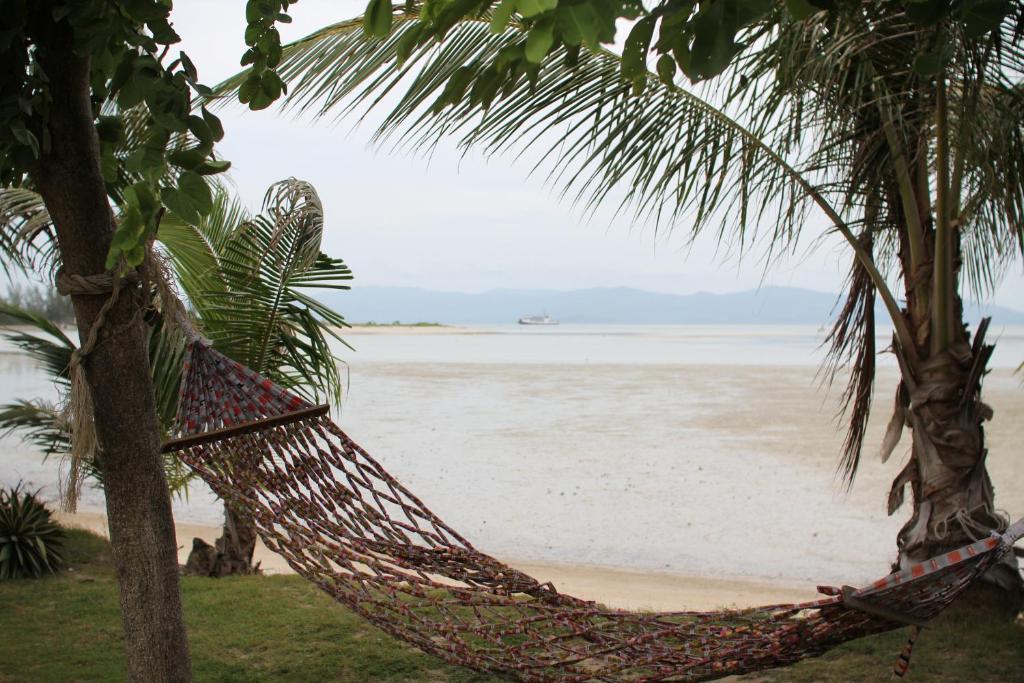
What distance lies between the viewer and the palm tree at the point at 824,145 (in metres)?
2.93

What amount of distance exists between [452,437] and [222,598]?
21.7 feet

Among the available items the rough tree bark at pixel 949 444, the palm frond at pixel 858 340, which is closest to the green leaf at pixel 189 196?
the rough tree bark at pixel 949 444

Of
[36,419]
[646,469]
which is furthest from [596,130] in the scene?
[646,469]

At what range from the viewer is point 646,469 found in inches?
365

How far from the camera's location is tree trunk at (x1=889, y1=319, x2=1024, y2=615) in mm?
3166

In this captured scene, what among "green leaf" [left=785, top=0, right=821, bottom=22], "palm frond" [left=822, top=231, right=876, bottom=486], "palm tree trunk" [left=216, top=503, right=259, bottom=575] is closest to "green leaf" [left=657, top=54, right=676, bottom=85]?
"green leaf" [left=785, top=0, right=821, bottom=22]

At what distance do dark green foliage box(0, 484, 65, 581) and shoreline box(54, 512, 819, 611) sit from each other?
630mm

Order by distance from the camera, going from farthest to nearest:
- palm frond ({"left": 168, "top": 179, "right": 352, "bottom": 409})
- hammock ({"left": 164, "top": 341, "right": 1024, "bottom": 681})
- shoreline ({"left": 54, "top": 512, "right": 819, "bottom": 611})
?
shoreline ({"left": 54, "top": 512, "right": 819, "bottom": 611})
palm frond ({"left": 168, "top": 179, "right": 352, "bottom": 409})
hammock ({"left": 164, "top": 341, "right": 1024, "bottom": 681})

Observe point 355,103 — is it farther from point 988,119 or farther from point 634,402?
point 634,402

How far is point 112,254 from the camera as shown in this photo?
126cm

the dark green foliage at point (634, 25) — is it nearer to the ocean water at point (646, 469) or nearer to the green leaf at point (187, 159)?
the green leaf at point (187, 159)

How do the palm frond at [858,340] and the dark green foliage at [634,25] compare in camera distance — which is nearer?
the dark green foliage at [634,25]

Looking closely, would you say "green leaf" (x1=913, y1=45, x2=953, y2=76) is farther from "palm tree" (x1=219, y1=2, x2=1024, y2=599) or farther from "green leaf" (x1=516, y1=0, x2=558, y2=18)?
"palm tree" (x1=219, y1=2, x2=1024, y2=599)

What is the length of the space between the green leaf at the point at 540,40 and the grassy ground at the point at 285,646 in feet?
8.45
